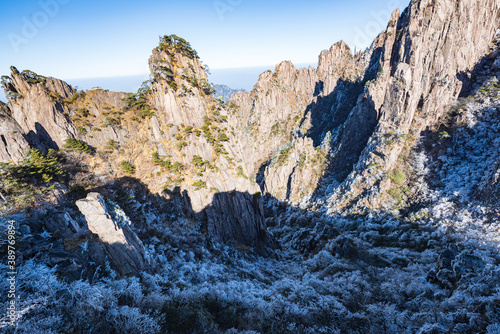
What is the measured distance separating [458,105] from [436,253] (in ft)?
120

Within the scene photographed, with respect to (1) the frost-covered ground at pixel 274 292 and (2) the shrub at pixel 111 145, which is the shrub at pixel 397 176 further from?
(2) the shrub at pixel 111 145

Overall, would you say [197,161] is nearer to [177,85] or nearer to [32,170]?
[177,85]

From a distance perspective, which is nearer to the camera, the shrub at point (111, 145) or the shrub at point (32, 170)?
the shrub at point (32, 170)

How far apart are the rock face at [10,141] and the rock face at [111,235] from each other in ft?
46.6

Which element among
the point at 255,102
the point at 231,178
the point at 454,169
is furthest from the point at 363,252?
the point at 255,102

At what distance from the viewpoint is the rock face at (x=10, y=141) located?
18.4 meters

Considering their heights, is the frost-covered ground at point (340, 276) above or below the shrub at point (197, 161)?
below

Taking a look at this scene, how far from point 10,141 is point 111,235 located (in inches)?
703

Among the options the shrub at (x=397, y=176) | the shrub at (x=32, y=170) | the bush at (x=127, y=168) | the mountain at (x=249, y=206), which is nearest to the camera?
the mountain at (x=249, y=206)

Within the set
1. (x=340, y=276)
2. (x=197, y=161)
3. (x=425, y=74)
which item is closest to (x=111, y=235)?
(x=197, y=161)

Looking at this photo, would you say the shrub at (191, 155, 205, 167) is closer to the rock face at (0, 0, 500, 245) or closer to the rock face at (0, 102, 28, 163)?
the rock face at (0, 0, 500, 245)

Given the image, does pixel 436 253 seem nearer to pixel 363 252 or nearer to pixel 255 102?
pixel 363 252

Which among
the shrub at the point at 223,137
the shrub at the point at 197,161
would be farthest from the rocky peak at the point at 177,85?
the shrub at the point at 197,161

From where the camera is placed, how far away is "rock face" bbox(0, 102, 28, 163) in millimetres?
18406
